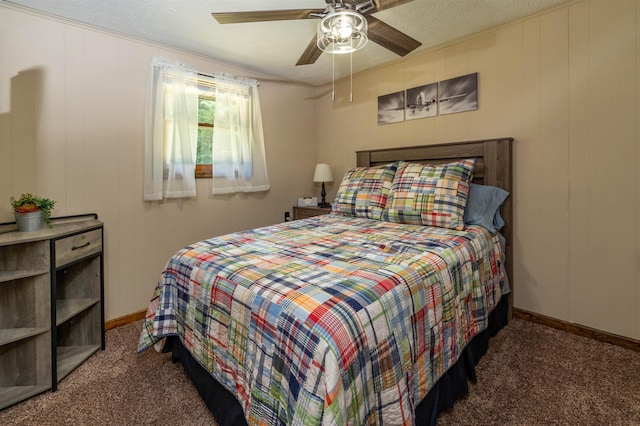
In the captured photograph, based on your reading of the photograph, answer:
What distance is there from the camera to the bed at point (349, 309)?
0.96 meters

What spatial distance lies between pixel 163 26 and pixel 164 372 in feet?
7.86

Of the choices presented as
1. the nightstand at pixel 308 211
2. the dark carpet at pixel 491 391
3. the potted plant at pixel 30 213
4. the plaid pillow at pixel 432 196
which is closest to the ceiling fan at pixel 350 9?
the plaid pillow at pixel 432 196

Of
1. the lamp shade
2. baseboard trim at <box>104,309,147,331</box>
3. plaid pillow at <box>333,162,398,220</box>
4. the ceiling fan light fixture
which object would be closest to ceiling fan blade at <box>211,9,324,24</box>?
the ceiling fan light fixture

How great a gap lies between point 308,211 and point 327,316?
97.4 inches

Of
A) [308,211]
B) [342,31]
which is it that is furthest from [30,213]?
[308,211]

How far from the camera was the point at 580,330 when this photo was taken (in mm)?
2203

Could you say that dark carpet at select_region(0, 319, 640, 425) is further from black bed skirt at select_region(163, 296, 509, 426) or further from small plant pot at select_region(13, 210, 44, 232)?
small plant pot at select_region(13, 210, 44, 232)

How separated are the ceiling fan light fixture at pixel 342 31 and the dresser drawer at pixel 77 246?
1868 millimetres

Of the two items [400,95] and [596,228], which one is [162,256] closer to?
[400,95]

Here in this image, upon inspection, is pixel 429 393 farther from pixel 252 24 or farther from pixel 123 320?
pixel 252 24

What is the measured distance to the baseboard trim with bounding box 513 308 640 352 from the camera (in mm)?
2022

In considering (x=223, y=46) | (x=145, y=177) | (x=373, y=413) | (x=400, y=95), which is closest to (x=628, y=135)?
(x=400, y=95)

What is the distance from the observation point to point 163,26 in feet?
7.70

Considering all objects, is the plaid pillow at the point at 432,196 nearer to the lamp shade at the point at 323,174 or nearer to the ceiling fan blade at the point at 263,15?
the lamp shade at the point at 323,174
